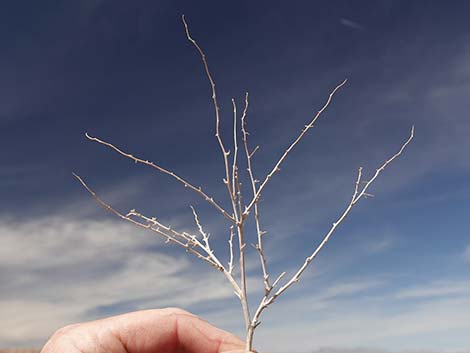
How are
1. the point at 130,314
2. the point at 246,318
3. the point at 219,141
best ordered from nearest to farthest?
the point at 246,318, the point at 219,141, the point at 130,314

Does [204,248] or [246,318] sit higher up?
[204,248]

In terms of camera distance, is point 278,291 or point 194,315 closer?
point 278,291

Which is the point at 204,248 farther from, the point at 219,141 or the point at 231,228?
the point at 219,141

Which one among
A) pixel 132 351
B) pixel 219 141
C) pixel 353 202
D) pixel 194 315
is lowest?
pixel 132 351

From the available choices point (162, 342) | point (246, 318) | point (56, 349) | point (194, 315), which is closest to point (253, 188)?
point (246, 318)

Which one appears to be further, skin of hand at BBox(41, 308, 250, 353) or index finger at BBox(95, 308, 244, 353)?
index finger at BBox(95, 308, 244, 353)

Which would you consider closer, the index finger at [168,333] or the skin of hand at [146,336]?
the skin of hand at [146,336]

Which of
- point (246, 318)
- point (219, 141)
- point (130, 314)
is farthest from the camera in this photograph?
point (130, 314)
